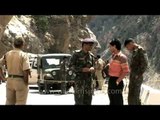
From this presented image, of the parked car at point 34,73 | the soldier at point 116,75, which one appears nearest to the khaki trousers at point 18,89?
the soldier at point 116,75

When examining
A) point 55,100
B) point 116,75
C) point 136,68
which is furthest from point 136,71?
point 55,100

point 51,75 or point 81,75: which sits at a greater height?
point 81,75

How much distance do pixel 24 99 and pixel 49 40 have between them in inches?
1787

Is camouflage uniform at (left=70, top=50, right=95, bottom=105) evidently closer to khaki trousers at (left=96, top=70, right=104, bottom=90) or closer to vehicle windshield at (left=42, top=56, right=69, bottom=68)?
khaki trousers at (left=96, top=70, right=104, bottom=90)

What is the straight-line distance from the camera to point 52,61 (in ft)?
70.7

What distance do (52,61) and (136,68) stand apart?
38.3ft

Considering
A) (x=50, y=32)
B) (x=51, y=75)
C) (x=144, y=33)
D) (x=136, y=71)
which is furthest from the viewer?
(x=144, y=33)

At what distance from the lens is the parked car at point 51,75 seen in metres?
20.7

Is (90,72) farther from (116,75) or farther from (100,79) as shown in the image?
(100,79)

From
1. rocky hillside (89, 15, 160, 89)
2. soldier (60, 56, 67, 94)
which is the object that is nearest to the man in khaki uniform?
soldier (60, 56, 67, 94)

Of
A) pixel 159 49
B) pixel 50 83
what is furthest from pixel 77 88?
pixel 159 49

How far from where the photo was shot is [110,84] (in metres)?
9.27
